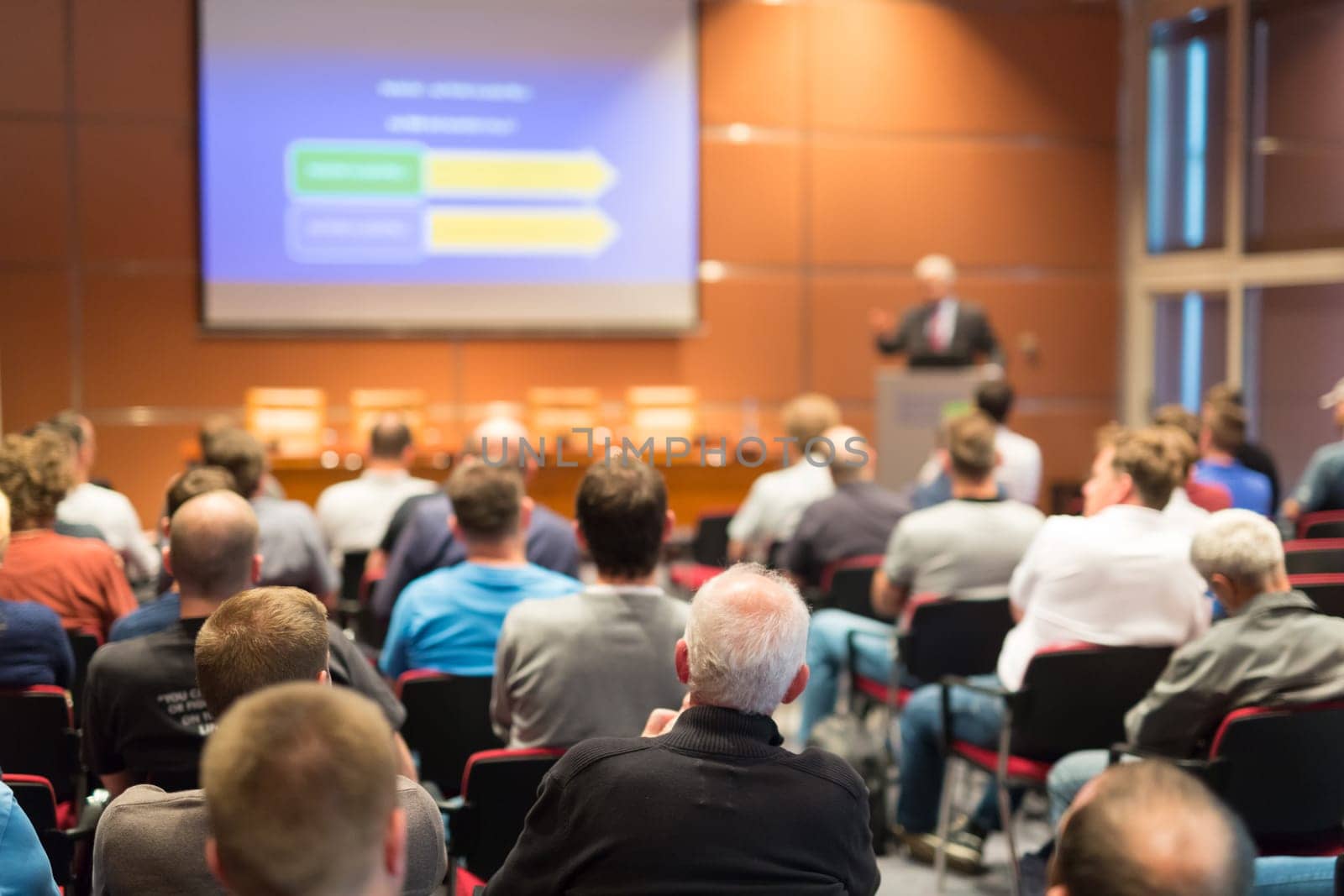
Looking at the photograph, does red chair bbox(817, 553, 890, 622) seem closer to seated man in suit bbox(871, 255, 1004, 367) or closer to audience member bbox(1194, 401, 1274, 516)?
audience member bbox(1194, 401, 1274, 516)

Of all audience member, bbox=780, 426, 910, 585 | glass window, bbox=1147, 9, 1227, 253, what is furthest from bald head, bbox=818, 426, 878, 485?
glass window, bbox=1147, 9, 1227, 253

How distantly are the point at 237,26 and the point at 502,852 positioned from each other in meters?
7.01

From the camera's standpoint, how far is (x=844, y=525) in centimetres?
498

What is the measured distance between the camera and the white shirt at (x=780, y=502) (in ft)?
18.3

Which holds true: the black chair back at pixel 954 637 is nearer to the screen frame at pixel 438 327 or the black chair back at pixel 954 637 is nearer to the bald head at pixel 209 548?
the bald head at pixel 209 548

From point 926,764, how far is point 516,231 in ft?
18.4

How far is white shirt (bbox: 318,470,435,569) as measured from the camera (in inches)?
213

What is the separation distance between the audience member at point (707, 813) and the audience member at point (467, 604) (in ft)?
4.69

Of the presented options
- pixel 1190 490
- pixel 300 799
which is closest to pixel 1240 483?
pixel 1190 490

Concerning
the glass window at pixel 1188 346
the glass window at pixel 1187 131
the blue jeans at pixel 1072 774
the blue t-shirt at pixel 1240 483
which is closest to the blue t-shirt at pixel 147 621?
the blue jeans at pixel 1072 774

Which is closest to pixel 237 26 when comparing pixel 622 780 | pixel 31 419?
pixel 31 419

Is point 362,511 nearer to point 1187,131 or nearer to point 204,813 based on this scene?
point 204,813

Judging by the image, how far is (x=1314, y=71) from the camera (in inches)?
334

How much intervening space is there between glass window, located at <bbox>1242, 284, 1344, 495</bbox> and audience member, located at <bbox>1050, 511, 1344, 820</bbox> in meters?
6.25
